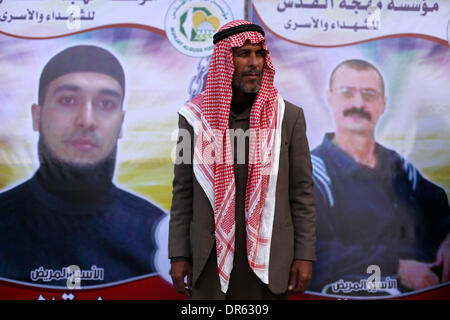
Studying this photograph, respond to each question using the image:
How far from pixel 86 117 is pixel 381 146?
83.6 inches

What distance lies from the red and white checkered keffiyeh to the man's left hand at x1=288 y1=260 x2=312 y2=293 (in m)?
0.13

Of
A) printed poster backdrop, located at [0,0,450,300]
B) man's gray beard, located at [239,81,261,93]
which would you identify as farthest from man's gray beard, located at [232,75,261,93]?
printed poster backdrop, located at [0,0,450,300]

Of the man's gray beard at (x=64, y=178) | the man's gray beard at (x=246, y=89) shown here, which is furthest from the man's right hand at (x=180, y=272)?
the man's gray beard at (x=64, y=178)

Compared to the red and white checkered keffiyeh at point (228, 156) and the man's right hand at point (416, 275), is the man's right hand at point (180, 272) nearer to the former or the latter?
the red and white checkered keffiyeh at point (228, 156)

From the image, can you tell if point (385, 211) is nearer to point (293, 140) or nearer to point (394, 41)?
point (394, 41)

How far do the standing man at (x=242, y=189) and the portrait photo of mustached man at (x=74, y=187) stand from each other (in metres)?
1.38

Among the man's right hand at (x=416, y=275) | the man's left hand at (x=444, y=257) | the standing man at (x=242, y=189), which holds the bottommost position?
the man's right hand at (x=416, y=275)

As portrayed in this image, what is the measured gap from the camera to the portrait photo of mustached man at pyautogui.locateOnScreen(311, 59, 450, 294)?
3.41m

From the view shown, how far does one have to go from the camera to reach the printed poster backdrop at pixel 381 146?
3402 mm

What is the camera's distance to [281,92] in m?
3.40

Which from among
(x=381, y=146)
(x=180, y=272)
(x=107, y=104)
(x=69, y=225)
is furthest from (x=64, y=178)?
(x=381, y=146)

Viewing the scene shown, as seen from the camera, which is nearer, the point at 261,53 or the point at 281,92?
the point at 261,53

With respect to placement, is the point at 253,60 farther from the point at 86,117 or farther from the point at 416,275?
the point at 416,275

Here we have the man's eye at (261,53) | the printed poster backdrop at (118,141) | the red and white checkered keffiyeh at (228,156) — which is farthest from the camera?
the printed poster backdrop at (118,141)
